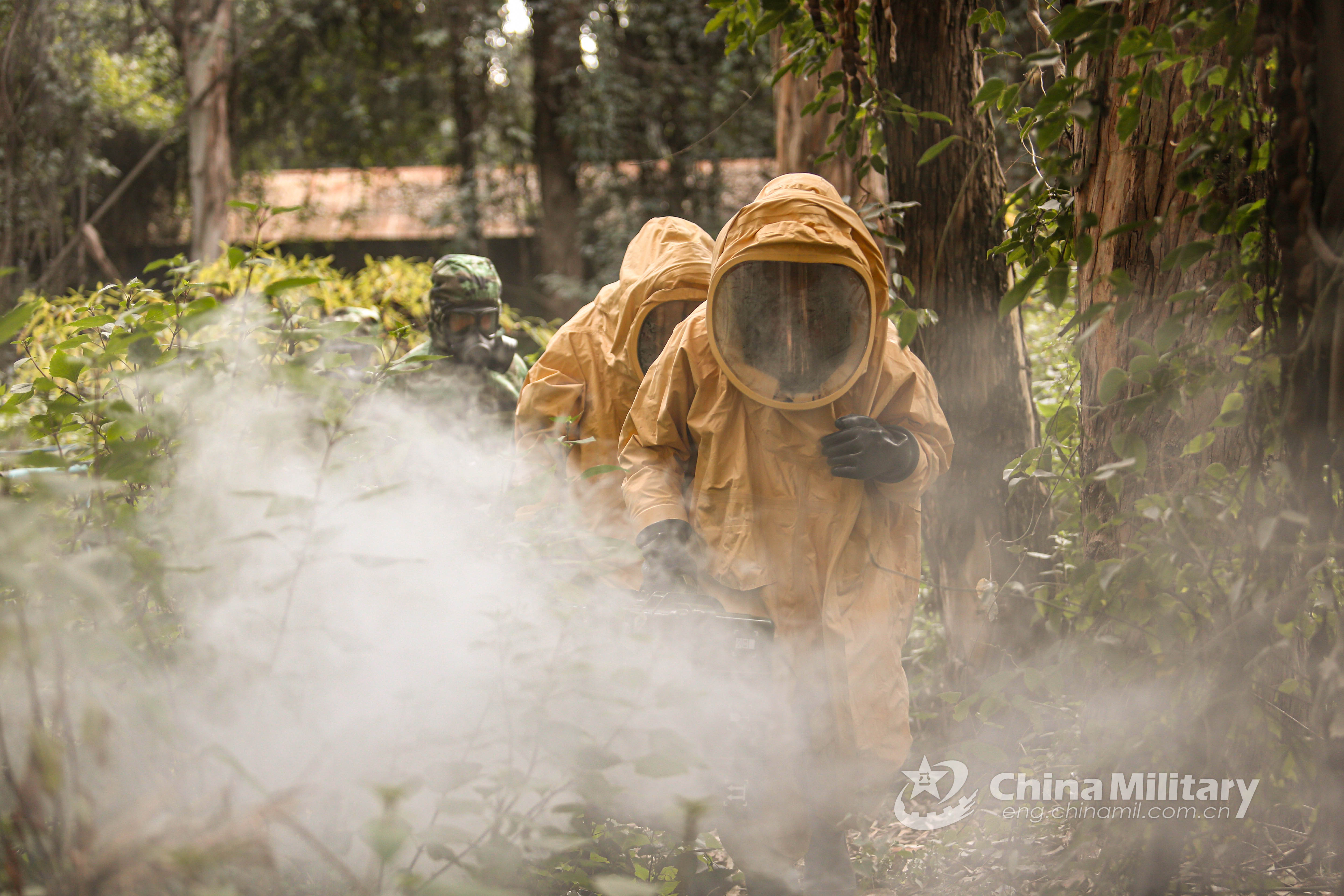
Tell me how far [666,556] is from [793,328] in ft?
2.14

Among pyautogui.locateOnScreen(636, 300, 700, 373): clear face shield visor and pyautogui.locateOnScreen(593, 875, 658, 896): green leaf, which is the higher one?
pyautogui.locateOnScreen(636, 300, 700, 373): clear face shield visor

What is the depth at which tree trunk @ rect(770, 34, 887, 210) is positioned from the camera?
4.28 m

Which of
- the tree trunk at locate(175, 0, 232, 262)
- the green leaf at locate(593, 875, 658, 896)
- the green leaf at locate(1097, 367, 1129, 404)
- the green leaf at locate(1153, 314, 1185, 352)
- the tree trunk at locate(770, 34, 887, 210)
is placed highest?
the tree trunk at locate(175, 0, 232, 262)

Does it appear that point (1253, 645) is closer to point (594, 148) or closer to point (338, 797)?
point (338, 797)

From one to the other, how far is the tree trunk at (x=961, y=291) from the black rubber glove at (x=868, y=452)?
2.75 feet

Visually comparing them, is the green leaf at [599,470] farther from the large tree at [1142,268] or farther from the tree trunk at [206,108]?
the tree trunk at [206,108]

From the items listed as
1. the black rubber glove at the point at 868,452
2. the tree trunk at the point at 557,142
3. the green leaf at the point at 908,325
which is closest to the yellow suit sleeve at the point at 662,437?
the black rubber glove at the point at 868,452

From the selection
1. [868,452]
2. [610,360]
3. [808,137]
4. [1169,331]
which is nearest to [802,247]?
[868,452]

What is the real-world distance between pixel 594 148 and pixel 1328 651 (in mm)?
11077

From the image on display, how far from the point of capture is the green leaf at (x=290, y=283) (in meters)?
1.22

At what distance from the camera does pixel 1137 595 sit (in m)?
1.73

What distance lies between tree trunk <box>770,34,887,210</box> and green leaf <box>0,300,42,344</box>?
11.7 feet

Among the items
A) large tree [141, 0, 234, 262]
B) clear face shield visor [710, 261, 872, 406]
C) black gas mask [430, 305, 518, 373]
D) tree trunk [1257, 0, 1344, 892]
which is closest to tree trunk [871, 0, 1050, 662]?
clear face shield visor [710, 261, 872, 406]

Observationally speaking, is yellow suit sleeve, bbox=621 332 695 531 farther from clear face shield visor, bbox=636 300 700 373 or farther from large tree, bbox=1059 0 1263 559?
large tree, bbox=1059 0 1263 559
